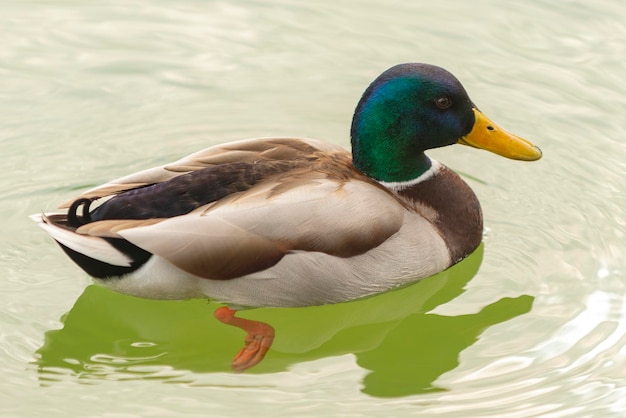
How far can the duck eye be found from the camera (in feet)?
25.4

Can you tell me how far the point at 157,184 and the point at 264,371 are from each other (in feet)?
4.25

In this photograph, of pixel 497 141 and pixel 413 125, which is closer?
pixel 413 125

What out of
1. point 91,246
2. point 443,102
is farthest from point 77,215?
point 443,102

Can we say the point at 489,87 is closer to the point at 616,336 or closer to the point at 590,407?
the point at 616,336

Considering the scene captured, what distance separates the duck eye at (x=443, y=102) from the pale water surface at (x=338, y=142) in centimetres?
110

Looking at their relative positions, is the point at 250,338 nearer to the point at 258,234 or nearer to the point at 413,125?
the point at 258,234

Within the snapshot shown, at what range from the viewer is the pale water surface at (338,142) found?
6926 mm

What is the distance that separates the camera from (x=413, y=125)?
777 centimetres

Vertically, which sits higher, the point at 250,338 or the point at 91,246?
the point at 91,246

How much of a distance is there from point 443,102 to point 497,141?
18.8 inches

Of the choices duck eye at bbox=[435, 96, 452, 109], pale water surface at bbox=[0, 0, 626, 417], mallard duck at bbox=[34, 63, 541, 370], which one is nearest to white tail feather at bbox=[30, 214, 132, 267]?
mallard duck at bbox=[34, 63, 541, 370]

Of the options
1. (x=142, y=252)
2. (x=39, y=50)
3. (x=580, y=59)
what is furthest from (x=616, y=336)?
(x=39, y=50)

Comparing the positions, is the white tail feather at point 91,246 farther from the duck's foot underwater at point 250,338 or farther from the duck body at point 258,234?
the duck's foot underwater at point 250,338

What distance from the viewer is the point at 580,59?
1038 cm
